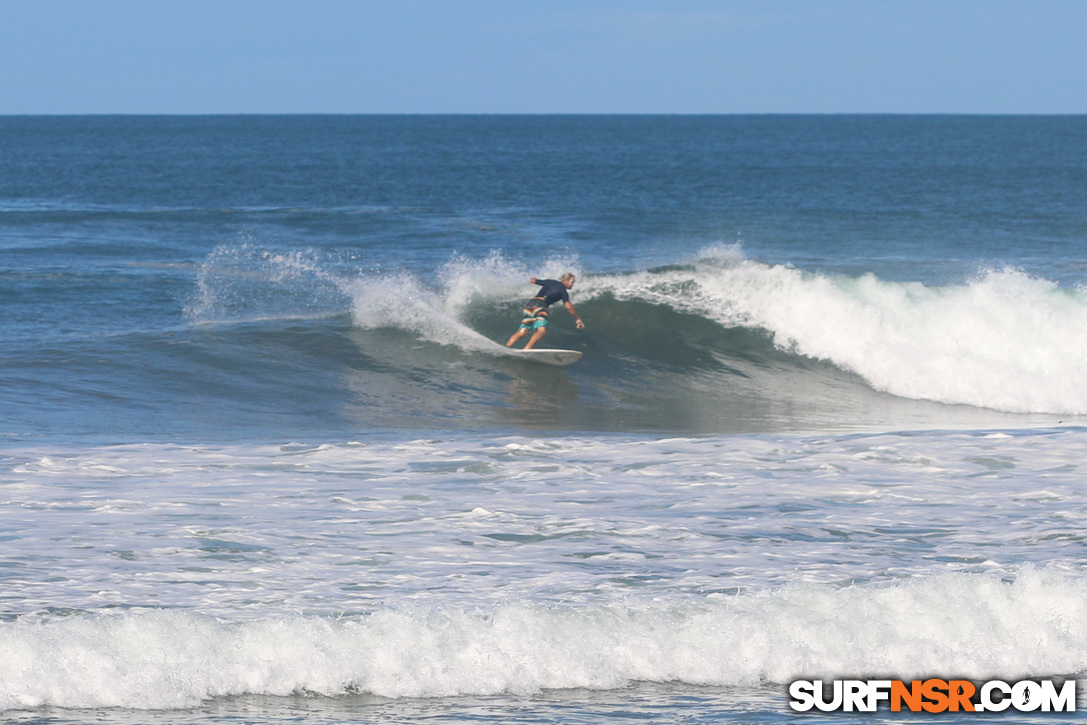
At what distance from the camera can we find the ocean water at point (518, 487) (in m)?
6.20

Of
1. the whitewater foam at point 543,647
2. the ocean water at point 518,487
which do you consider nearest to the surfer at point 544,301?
the ocean water at point 518,487

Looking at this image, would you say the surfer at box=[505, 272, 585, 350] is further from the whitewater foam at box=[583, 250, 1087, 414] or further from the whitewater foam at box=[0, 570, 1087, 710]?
the whitewater foam at box=[0, 570, 1087, 710]

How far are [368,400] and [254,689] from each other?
8.61 meters

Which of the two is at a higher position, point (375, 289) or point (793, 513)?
point (375, 289)

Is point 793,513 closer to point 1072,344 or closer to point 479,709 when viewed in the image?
point 479,709

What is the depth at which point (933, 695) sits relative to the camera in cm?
611

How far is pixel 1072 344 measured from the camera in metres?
17.6

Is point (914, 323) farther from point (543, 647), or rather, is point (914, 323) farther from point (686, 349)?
point (543, 647)

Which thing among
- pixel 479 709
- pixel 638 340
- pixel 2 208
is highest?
pixel 2 208

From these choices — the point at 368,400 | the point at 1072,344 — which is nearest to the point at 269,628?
the point at 368,400

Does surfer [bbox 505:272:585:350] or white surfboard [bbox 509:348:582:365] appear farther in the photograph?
white surfboard [bbox 509:348:582:365]

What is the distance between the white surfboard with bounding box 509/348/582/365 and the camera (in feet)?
→ 54.6

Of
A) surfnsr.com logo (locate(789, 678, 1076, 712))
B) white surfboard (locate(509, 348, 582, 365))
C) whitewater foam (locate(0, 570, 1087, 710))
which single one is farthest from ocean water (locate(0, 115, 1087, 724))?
white surfboard (locate(509, 348, 582, 365))

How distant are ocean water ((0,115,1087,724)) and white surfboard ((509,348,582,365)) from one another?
8.9 inches
